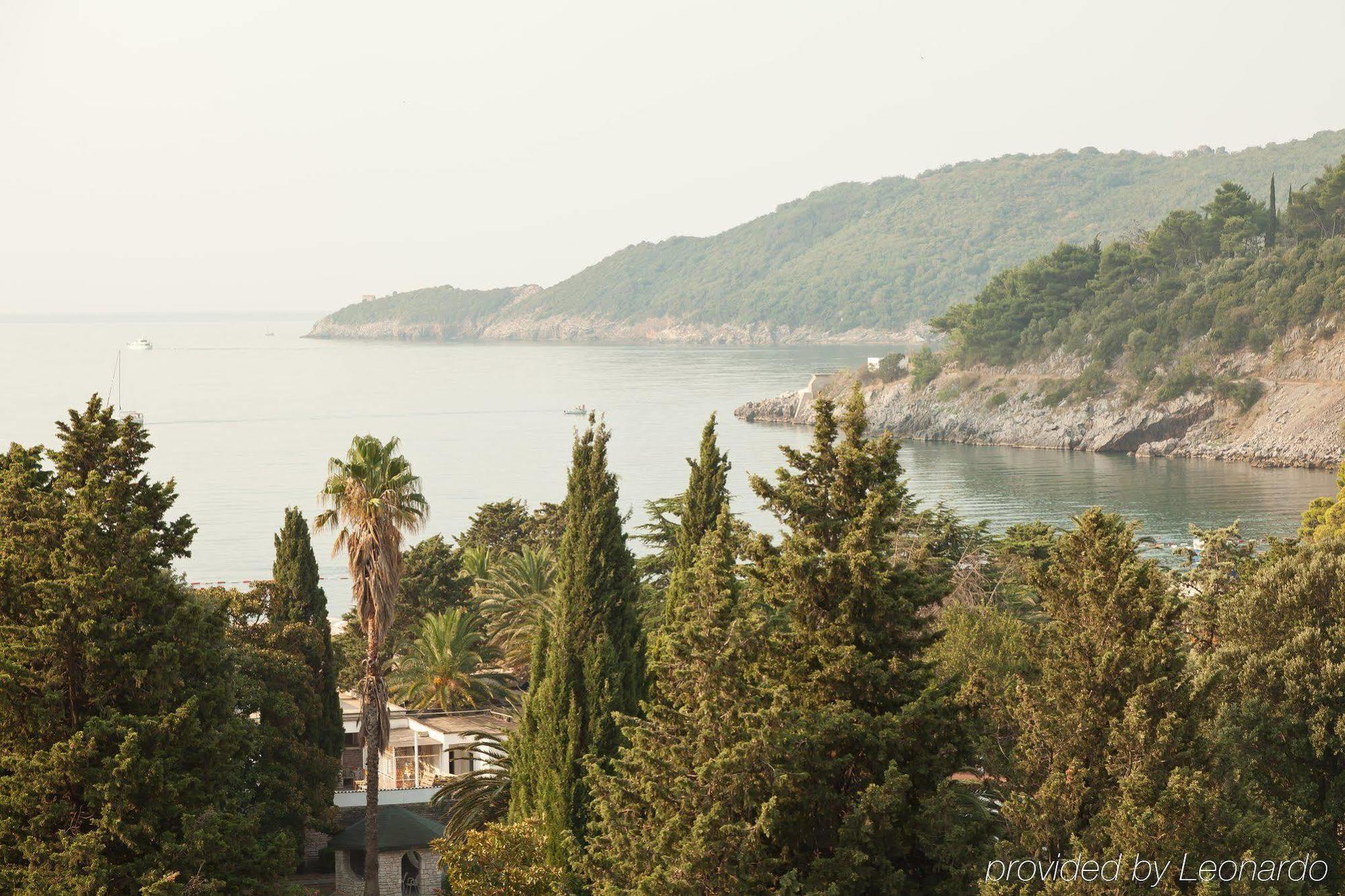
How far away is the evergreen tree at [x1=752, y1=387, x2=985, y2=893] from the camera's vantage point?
1530 cm

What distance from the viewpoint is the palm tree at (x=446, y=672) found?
35188 millimetres

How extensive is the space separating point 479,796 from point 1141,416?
11203 centimetres

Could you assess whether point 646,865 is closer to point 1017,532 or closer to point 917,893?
point 917,893

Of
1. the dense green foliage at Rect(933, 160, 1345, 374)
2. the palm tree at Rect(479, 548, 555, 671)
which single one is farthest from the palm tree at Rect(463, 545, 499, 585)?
the dense green foliage at Rect(933, 160, 1345, 374)

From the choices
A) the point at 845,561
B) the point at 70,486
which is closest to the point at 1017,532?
the point at 845,561

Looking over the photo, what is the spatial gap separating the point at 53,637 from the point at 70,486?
2.33 m

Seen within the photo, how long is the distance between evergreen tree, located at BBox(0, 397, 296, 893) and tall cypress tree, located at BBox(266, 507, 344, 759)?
10.8 metres

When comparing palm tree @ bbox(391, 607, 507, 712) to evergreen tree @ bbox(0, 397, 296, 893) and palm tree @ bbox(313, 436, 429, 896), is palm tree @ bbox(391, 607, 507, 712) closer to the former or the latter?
palm tree @ bbox(313, 436, 429, 896)

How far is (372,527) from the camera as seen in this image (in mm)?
21578

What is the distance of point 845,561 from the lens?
16828 millimetres

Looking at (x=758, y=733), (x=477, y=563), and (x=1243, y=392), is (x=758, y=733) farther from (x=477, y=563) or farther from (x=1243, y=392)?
(x=1243, y=392)

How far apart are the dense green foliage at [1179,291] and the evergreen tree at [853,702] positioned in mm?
113106

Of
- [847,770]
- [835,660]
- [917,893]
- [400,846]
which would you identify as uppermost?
[835,660]

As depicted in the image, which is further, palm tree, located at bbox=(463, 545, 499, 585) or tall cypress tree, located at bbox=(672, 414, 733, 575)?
palm tree, located at bbox=(463, 545, 499, 585)
